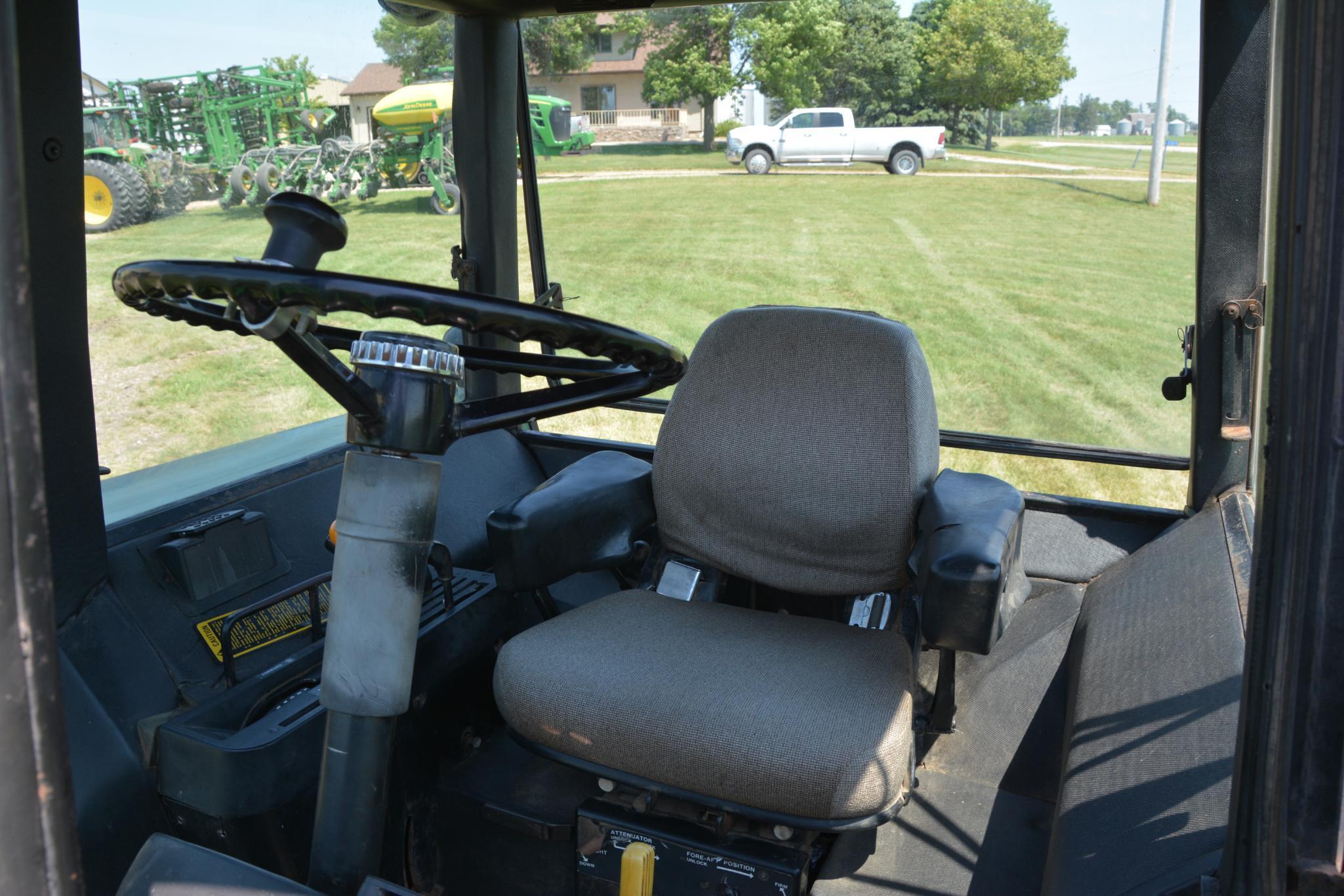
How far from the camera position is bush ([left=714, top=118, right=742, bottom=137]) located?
2.28 meters

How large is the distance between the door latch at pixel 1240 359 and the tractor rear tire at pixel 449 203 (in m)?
1.69

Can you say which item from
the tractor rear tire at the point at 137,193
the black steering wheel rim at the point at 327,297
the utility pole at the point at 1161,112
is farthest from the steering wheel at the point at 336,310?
the utility pole at the point at 1161,112

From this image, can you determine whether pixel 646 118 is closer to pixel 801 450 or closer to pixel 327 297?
pixel 801 450

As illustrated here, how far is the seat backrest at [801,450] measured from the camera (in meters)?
1.94

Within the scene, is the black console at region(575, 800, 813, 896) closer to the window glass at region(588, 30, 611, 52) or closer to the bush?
A: the bush

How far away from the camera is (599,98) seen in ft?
8.09

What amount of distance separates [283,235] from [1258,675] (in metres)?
0.85

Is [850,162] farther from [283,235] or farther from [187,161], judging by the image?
[283,235]

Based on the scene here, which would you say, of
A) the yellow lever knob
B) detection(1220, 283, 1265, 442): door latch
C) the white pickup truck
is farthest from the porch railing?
the yellow lever knob

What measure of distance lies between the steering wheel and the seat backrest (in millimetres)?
883

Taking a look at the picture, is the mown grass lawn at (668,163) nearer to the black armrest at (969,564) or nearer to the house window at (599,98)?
the house window at (599,98)

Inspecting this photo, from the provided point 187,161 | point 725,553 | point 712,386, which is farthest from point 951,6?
point 187,161

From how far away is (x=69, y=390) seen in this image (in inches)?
59.3

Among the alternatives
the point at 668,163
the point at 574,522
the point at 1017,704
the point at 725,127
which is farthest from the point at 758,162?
the point at 1017,704
